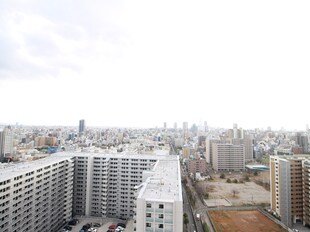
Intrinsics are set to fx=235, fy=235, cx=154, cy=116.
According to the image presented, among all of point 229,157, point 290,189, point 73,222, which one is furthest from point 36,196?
point 229,157

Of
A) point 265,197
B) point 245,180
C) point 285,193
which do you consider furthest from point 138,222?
point 245,180

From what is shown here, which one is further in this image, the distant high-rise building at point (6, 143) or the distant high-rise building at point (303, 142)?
the distant high-rise building at point (303, 142)

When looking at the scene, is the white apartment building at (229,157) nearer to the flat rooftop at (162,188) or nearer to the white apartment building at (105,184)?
the white apartment building at (105,184)

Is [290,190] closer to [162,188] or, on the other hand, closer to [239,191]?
[239,191]

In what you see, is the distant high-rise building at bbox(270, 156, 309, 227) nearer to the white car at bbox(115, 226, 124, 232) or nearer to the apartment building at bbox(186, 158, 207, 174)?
the white car at bbox(115, 226, 124, 232)

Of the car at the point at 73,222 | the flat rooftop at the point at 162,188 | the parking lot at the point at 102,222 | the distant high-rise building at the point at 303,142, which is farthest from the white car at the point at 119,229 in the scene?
the distant high-rise building at the point at 303,142
